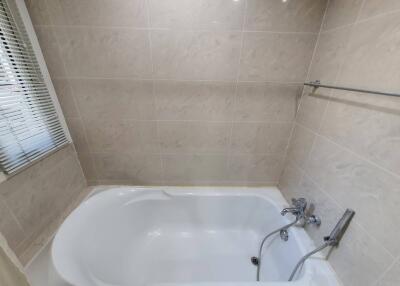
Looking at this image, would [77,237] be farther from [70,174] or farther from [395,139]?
[395,139]

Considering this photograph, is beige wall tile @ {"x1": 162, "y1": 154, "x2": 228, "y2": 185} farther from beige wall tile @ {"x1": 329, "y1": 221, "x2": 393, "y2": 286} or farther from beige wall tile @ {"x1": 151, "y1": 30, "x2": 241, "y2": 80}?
beige wall tile @ {"x1": 329, "y1": 221, "x2": 393, "y2": 286}

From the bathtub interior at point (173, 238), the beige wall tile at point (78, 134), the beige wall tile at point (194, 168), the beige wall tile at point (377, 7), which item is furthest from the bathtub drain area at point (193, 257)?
the beige wall tile at point (377, 7)

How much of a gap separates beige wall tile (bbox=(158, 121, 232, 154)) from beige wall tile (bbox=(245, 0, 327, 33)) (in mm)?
644

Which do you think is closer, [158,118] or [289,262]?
[289,262]

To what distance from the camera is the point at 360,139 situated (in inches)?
28.1

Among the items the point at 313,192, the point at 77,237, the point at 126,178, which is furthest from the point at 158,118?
the point at 313,192

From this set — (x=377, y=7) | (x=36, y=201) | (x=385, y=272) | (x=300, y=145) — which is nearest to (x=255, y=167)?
(x=300, y=145)

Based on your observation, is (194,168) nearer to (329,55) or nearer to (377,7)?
(329,55)

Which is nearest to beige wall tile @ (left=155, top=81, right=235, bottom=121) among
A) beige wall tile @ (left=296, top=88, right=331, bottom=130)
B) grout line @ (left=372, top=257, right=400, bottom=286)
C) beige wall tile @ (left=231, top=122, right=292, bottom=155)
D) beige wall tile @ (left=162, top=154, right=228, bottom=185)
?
beige wall tile @ (left=231, top=122, right=292, bottom=155)

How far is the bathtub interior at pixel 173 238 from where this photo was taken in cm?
102

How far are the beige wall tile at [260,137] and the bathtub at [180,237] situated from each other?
1.18 feet

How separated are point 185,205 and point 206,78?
39.8 inches

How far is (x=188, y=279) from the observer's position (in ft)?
3.80

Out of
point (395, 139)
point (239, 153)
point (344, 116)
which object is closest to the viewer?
point (395, 139)
